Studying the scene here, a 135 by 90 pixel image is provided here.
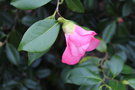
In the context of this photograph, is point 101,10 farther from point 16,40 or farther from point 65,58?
point 65,58

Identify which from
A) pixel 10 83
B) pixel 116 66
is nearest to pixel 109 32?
pixel 116 66

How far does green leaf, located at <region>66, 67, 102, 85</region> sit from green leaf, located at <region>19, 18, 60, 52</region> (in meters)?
0.28

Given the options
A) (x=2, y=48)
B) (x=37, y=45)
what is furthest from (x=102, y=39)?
(x=37, y=45)

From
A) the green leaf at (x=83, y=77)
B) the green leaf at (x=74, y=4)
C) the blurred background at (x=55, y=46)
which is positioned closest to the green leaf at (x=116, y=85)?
the green leaf at (x=83, y=77)

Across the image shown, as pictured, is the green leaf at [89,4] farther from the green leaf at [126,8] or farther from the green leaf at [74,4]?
the green leaf at [74,4]

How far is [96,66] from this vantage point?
3.83ft

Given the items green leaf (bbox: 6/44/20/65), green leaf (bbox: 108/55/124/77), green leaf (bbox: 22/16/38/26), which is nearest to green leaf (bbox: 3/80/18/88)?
green leaf (bbox: 6/44/20/65)

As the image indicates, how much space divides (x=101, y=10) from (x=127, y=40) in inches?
12.0

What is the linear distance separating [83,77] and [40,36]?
32cm

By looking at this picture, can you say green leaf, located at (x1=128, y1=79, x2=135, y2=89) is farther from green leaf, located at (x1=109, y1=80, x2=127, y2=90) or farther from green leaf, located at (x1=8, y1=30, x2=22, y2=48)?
green leaf, located at (x1=8, y1=30, x2=22, y2=48)

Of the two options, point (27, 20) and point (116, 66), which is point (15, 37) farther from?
point (116, 66)

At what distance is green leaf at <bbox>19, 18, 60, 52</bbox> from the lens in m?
0.79

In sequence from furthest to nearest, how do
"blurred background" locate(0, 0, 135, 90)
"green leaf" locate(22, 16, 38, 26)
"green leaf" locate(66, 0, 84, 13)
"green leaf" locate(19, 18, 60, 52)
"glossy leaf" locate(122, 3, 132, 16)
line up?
"glossy leaf" locate(122, 3, 132, 16) → "blurred background" locate(0, 0, 135, 90) → "green leaf" locate(22, 16, 38, 26) → "green leaf" locate(66, 0, 84, 13) → "green leaf" locate(19, 18, 60, 52)

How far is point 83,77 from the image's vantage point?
1.05m
